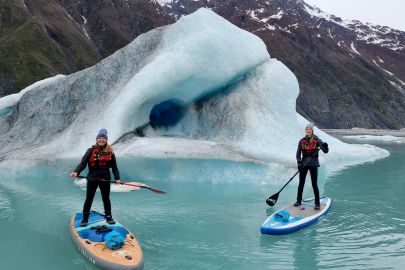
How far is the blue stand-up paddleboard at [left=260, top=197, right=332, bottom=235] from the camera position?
9531 mm

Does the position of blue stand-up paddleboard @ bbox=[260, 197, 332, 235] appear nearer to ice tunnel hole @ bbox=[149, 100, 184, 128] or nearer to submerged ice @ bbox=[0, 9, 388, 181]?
submerged ice @ bbox=[0, 9, 388, 181]

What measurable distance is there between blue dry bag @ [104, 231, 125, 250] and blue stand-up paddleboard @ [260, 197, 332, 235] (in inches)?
134

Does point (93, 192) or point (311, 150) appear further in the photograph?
point (311, 150)

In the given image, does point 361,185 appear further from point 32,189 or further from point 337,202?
point 32,189

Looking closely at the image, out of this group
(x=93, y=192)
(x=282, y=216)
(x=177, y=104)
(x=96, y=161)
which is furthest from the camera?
(x=177, y=104)

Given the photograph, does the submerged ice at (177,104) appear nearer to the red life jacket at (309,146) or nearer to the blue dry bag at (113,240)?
the red life jacket at (309,146)

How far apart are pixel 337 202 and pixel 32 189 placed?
11.3 metres

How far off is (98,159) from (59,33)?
371ft

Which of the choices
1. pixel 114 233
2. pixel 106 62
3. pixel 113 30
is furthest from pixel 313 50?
pixel 114 233

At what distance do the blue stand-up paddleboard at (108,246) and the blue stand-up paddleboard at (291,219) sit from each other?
327 cm

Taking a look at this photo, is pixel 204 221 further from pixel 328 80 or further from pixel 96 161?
pixel 328 80

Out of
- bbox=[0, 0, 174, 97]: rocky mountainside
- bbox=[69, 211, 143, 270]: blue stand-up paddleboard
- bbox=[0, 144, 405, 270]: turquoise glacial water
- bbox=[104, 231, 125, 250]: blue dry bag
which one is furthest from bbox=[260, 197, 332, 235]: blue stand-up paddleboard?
bbox=[0, 0, 174, 97]: rocky mountainside

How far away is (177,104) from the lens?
20.1 m

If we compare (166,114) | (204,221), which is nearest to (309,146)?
(204,221)
